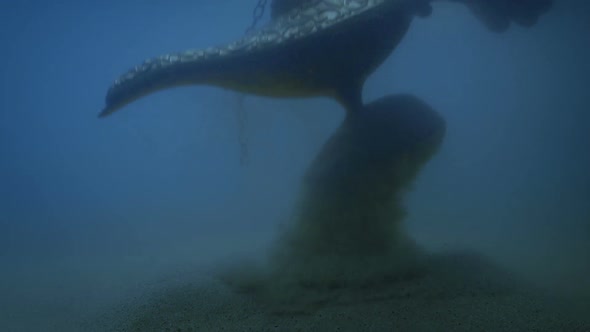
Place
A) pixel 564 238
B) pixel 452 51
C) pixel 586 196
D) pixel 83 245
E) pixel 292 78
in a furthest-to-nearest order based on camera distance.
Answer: pixel 452 51, pixel 586 196, pixel 83 245, pixel 564 238, pixel 292 78

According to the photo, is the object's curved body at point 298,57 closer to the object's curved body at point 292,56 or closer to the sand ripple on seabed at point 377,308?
the object's curved body at point 292,56

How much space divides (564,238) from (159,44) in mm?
25338

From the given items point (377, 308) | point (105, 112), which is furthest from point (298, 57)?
point (377, 308)

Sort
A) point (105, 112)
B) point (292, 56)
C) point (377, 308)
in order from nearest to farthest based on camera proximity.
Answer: point (377, 308) < point (105, 112) < point (292, 56)

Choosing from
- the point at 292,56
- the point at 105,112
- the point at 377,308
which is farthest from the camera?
the point at 292,56

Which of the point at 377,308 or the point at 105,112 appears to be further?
the point at 105,112

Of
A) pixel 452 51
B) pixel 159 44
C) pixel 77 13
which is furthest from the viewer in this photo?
pixel 452 51

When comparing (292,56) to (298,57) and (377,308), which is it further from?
(377,308)

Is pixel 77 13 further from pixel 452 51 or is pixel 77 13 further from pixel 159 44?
pixel 452 51

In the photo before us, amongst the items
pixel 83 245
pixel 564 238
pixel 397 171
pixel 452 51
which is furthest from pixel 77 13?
pixel 452 51

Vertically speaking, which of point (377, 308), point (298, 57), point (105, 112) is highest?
point (298, 57)

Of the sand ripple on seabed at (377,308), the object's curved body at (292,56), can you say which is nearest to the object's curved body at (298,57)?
the object's curved body at (292,56)

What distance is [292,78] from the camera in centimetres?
584

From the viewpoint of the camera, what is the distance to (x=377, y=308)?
394 cm
